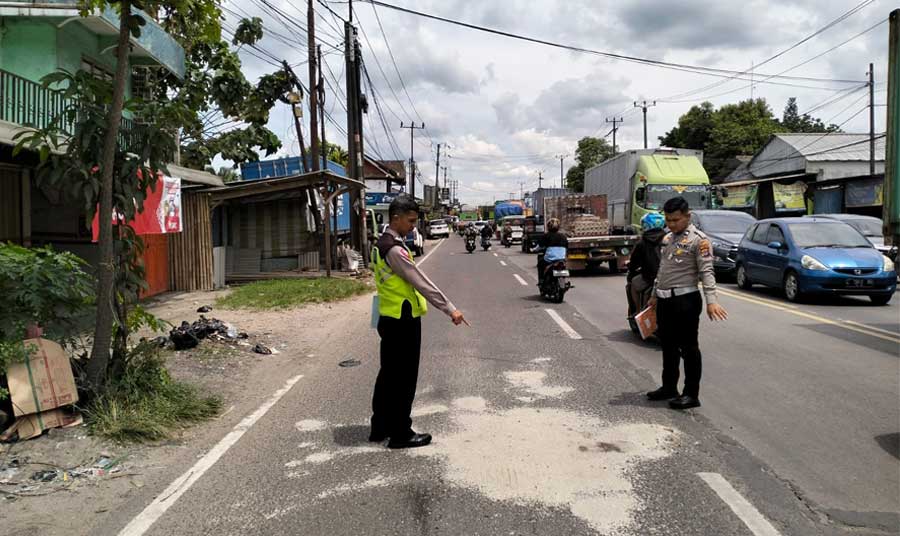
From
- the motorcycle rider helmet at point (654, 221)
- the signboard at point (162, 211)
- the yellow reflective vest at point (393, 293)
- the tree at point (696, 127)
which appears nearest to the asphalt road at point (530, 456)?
the yellow reflective vest at point (393, 293)

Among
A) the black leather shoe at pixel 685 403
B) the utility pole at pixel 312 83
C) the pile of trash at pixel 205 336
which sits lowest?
the black leather shoe at pixel 685 403

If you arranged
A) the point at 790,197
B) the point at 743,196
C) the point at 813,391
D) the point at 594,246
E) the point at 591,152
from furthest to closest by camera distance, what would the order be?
the point at 591,152 → the point at 743,196 → the point at 790,197 → the point at 594,246 → the point at 813,391

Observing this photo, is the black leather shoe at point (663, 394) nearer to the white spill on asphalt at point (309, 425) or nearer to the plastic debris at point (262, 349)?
the white spill on asphalt at point (309, 425)

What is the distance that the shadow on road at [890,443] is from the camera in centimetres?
466

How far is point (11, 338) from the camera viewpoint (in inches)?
199

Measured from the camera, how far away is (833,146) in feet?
134

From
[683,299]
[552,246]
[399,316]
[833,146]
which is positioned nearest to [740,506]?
[683,299]

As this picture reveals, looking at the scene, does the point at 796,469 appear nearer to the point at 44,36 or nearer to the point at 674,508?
the point at 674,508

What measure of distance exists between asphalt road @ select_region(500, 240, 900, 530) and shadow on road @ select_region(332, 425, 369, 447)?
276 cm

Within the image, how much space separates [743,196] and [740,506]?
115 ft

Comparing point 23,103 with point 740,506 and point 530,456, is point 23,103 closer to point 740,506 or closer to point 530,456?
point 530,456

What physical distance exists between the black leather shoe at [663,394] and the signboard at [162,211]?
9.43 m

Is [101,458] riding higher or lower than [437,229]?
lower

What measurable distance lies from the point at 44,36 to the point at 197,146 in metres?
11.2
